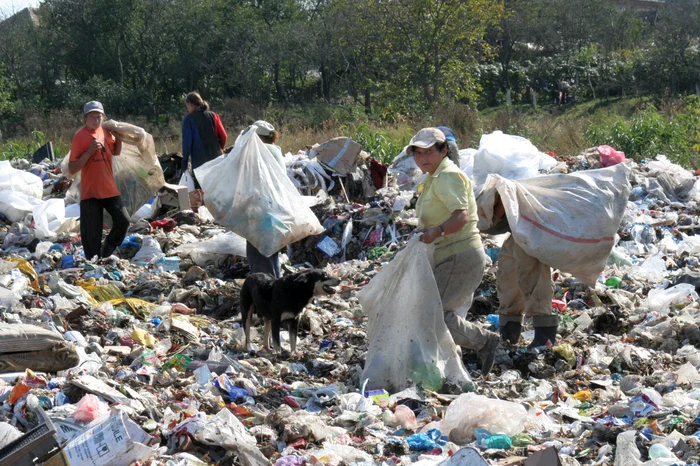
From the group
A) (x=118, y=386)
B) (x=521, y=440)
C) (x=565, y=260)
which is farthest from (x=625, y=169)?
(x=118, y=386)

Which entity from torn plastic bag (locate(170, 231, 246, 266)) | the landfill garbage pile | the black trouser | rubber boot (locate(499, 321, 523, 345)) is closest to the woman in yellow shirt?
the landfill garbage pile

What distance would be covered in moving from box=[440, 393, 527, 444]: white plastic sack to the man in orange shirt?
4721mm

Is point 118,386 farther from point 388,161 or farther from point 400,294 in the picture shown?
point 388,161

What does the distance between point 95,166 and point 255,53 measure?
85.9 ft

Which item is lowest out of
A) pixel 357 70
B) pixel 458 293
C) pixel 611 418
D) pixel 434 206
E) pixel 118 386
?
pixel 357 70

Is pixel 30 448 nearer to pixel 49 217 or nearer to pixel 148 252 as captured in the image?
pixel 148 252

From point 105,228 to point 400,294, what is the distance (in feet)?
20.4

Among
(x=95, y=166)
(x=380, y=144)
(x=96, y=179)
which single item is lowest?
(x=380, y=144)

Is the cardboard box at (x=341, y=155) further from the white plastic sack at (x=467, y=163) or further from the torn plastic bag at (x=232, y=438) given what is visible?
the torn plastic bag at (x=232, y=438)

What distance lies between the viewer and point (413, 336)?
4430 millimetres

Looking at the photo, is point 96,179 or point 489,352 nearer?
point 489,352

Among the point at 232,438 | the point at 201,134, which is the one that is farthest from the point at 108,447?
the point at 201,134

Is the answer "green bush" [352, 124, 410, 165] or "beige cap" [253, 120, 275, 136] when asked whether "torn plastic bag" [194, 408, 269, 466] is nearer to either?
"beige cap" [253, 120, 275, 136]

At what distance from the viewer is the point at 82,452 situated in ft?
10.7
